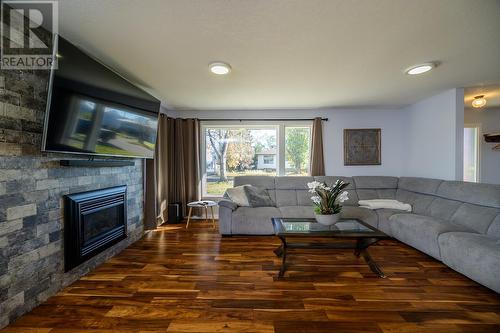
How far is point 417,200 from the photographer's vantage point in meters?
3.36

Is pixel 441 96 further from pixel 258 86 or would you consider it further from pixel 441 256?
pixel 258 86

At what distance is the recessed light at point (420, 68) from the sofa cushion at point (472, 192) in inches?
63.5

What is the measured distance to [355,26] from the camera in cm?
167

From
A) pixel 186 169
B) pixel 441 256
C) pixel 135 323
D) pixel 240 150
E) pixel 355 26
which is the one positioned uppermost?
pixel 355 26

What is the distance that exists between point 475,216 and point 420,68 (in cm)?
188

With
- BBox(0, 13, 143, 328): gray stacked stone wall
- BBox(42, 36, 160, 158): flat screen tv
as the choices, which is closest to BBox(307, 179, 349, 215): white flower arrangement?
BBox(42, 36, 160, 158): flat screen tv

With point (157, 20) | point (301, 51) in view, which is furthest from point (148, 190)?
point (301, 51)

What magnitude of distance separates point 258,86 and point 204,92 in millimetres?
871

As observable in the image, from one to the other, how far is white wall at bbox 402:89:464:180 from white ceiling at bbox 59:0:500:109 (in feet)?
1.30

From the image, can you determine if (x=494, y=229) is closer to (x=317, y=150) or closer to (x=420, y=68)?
(x=420, y=68)

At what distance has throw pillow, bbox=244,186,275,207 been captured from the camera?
3592mm

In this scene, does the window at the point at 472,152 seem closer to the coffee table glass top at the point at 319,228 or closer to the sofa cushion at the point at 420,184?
the sofa cushion at the point at 420,184

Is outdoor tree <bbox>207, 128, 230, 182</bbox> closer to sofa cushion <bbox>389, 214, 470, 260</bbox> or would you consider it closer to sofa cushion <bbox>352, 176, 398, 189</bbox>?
sofa cushion <bbox>352, 176, 398, 189</bbox>

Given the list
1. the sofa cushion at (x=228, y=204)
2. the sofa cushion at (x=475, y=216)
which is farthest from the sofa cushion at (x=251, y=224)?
the sofa cushion at (x=475, y=216)
